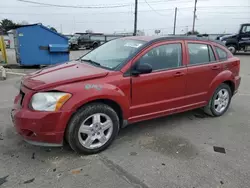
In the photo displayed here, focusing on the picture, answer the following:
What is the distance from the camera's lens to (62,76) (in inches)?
115

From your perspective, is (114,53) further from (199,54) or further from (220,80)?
(220,80)

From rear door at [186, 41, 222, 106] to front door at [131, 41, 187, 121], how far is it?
174 mm

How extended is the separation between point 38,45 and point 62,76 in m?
8.33

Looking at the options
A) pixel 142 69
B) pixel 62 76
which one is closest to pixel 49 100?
pixel 62 76

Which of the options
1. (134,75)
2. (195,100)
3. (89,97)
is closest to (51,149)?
(89,97)

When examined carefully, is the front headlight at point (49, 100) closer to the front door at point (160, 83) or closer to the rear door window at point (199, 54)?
the front door at point (160, 83)

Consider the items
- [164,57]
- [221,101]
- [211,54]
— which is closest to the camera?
[164,57]

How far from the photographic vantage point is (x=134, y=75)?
317cm

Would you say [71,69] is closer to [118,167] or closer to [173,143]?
[118,167]

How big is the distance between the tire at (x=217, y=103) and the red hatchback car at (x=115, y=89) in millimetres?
24

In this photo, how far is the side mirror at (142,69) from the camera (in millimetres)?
3115

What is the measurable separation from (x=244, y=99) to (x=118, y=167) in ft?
14.8

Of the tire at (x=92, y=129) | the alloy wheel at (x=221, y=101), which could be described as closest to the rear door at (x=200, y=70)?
the alloy wheel at (x=221, y=101)

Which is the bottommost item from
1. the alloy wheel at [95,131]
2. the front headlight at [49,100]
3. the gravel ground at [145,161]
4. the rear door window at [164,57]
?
the gravel ground at [145,161]
